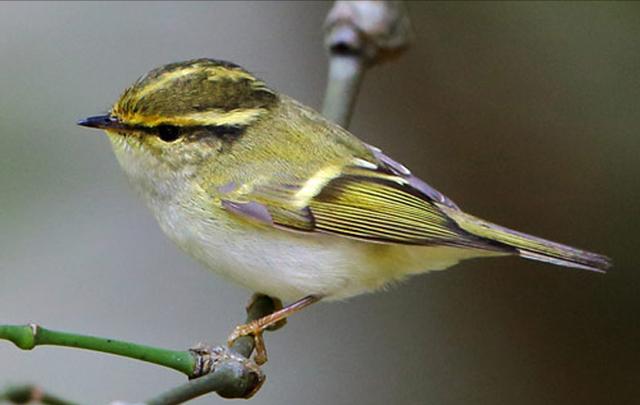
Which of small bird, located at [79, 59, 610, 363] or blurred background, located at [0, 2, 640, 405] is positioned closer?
small bird, located at [79, 59, 610, 363]

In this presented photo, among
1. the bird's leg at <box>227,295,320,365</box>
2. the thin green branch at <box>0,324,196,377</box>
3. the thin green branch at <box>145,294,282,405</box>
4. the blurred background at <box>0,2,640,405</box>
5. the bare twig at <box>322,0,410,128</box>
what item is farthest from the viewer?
the blurred background at <box>0,2,640,405</box>

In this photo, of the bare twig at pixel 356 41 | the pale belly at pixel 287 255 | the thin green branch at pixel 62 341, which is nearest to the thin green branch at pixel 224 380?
the thin green branch at pixel 62 341

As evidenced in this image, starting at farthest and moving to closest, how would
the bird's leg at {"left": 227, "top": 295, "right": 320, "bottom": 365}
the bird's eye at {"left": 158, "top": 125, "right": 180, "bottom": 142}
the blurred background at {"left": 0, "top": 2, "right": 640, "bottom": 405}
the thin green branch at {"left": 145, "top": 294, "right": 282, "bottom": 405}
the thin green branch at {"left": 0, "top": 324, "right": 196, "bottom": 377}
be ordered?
1. the blurred background at {"left": 0, "top": 2, "right": 640, "bottom": 405}
2. the bird's eye at {"left": 158, "top": 125, "right": 180, "bottom": 142}
3. the bird's leg at {"left": 227, "top": 295, "right": 320, "bottom": 365}
4. the thin green branch at {"left": 145, "top": 294, "right": 282, "bottom": 405}
5. the thin green branch at {"left": 0, "top": 324, "right": 196, "bottom": 377}

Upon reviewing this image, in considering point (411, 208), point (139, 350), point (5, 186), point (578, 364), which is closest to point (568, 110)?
point (578, 364)

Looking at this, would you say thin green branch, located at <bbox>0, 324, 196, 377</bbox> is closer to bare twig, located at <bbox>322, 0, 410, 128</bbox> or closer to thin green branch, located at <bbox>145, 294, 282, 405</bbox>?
thin green branch, located at <bbox>145, 294, 282, 405</bbox>

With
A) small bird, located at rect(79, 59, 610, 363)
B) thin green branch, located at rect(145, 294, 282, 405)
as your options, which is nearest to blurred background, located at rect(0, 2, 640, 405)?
small bird, located at rect(79, 59, 610, 363)

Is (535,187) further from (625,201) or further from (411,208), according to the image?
(411,208)
